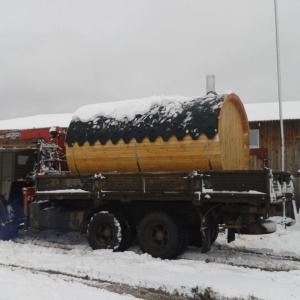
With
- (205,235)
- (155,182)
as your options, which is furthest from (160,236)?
(155,182)

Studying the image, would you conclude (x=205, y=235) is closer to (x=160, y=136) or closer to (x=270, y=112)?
(x=160, y=136)

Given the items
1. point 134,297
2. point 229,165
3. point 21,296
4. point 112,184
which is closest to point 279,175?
point 229,165

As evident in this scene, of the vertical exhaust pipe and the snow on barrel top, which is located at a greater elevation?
the vertical exhaust pipe

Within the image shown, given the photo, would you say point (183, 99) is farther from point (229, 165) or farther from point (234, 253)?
point (234, 253)

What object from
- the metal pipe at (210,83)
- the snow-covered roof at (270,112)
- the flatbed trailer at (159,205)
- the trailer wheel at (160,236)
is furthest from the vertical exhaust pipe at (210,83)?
the snow-covered roof at (270,112)

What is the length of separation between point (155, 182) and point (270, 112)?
11723 millimetres

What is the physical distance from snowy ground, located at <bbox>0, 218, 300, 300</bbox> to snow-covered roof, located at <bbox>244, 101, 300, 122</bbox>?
7.82 meters

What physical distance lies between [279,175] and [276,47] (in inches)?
331

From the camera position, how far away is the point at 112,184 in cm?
917

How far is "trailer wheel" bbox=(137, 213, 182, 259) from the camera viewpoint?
8.43 metres

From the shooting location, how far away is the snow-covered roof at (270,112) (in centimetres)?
1750

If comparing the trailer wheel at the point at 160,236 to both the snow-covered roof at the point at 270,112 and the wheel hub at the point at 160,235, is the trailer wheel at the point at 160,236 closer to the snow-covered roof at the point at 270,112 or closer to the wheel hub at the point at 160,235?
the wheel hub at the point at 160,235

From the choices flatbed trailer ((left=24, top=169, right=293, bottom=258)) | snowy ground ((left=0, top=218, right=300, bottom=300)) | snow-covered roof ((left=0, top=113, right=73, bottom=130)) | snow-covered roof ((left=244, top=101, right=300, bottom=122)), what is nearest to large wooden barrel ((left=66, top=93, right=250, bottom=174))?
flatbed trailer ((left=24, top=169, right=293, bottom=258))

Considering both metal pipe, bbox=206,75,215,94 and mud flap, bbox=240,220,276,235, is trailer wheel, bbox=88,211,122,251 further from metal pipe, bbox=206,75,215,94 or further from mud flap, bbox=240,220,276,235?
metal pipe, bbox=206,75,215,94
